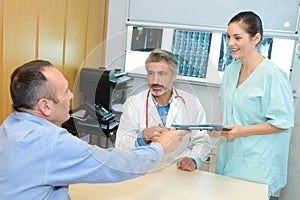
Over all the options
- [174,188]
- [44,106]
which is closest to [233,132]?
[174,188]

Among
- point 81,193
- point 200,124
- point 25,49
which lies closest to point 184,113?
point 200,124

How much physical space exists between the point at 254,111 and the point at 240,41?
0.35 m

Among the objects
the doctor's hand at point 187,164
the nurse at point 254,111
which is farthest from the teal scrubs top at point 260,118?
the doctor's hand at point 187,164

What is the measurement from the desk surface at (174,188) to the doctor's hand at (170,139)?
0.72 ft

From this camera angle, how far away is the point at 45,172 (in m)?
0.91

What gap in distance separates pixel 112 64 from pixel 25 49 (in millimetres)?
1039

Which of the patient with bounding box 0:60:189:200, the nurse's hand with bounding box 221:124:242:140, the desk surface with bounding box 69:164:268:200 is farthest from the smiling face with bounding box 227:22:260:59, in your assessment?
the patient with bounding box 0:60:189:200

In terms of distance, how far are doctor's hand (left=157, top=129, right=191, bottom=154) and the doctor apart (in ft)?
0.14

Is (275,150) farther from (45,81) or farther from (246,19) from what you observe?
(45,81)

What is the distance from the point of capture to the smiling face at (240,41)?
1.49 m

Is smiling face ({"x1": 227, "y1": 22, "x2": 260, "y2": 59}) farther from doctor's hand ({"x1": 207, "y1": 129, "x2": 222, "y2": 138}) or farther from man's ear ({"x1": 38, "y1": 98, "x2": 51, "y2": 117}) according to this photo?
man's ear ({"x1": 38, "y1": 98, "x2": 51, "y2": 117})

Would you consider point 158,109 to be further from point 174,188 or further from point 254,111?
point 254,111

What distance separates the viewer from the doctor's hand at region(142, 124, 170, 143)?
4.18ft

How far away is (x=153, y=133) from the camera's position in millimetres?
1297
